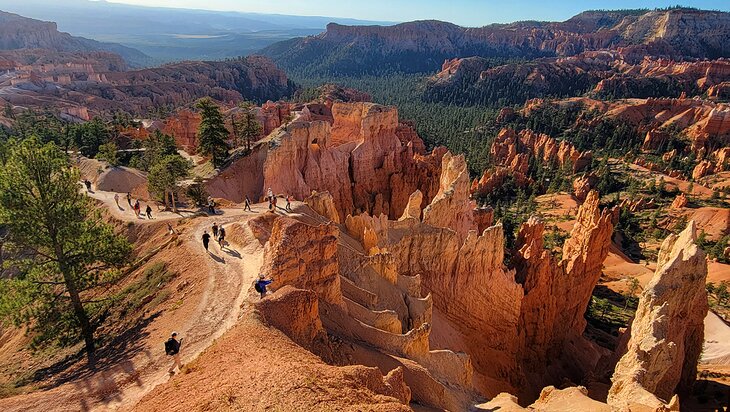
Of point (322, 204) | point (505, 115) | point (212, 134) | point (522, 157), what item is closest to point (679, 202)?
point (522, 157)

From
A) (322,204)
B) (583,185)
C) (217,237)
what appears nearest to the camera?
(217,237)

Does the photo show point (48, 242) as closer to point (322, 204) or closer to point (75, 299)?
point (75, 299)

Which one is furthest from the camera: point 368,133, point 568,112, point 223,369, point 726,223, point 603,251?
point 568,112

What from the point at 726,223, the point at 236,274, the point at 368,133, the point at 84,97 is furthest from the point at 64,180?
the point at 84,97

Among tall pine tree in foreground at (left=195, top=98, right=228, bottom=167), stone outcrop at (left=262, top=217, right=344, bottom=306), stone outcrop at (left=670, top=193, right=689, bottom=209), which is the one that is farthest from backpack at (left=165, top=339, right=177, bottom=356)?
stone outcrop at (left=670, top=193, right=689, bottom=209)

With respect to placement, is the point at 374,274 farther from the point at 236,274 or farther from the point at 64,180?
the point at 64,180

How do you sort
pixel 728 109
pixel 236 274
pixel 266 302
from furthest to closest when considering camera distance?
pixel 728 109 → pixel 236 274 → pixel 266 302
